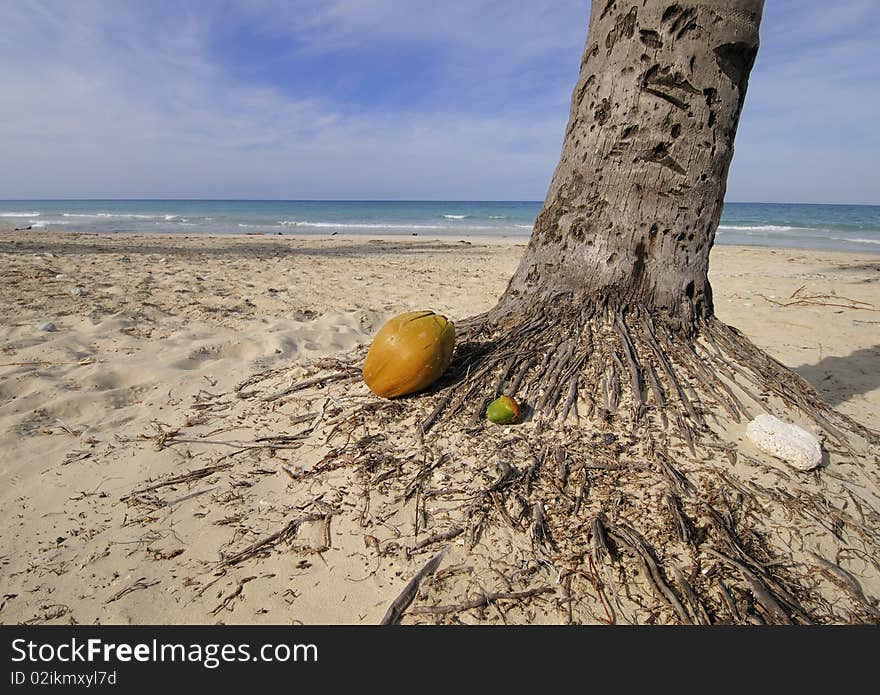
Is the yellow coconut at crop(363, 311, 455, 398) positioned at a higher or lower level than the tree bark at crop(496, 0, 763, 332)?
lower

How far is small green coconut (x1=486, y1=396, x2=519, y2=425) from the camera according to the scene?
248cm

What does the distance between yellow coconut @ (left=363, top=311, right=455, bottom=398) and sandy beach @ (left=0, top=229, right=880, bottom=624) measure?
0.29 metres

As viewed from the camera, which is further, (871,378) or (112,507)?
(871,378)

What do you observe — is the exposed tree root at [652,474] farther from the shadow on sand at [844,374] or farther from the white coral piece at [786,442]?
the shadow on sand at [844,374]

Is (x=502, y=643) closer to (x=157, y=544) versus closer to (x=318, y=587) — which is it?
(x=318, y=587)

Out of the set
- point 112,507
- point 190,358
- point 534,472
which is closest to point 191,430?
point 112,507

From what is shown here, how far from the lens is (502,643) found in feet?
5.19

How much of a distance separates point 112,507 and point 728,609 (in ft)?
8.32

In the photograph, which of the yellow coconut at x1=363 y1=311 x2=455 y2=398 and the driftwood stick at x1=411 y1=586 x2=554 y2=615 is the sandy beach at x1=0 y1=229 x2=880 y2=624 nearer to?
the driftwood stick at x1=411 y1=586 x2=554 y2=615

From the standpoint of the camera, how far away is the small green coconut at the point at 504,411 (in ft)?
8.14

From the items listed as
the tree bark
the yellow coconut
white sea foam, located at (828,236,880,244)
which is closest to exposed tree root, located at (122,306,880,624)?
the yellow coconut

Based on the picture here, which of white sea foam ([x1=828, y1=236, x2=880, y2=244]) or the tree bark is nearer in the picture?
the tree bark

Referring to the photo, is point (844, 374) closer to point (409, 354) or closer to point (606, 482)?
point (606, 482)

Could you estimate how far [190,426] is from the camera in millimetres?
2963
